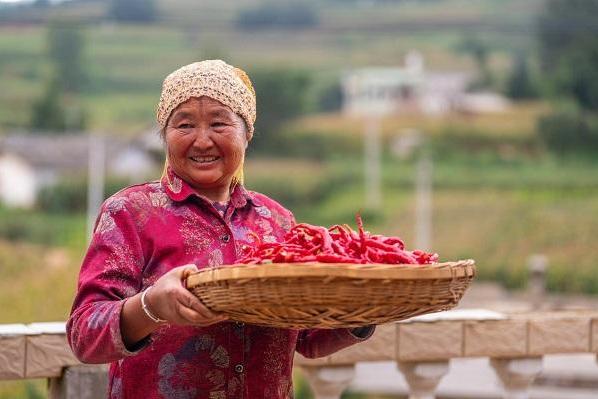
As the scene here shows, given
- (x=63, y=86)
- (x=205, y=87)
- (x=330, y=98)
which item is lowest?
(x=205, y=87)

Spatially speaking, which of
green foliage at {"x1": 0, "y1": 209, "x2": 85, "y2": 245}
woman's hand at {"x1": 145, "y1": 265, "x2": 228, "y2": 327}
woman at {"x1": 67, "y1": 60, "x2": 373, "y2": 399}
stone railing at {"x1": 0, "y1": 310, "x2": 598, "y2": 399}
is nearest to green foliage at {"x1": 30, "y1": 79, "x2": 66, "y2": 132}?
green foliage at {"x1": 0, "y1": 209, "x2": 85, "y2": 245}

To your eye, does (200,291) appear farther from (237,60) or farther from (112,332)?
(237,60)

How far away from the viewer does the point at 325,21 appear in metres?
75.6

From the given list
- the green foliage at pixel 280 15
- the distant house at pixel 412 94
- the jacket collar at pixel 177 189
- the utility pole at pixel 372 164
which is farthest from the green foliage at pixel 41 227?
the jacket collar at pixel 177 189

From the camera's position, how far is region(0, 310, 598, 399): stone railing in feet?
10.2

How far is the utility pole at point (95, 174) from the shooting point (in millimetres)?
51594

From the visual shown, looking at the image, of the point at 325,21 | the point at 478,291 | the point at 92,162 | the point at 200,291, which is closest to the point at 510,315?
the point at 200,291

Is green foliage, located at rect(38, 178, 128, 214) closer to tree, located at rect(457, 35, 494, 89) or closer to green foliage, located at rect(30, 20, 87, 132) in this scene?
green foliage, located at rect(30, 20, 87, 132)

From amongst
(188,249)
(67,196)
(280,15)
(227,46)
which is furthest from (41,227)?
(188,249)

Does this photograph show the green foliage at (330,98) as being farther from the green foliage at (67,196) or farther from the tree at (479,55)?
the green foliage at (67,196)

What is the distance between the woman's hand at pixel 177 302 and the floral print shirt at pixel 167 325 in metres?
0.12

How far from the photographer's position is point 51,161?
55531 millimetres

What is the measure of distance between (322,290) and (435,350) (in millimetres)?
1289

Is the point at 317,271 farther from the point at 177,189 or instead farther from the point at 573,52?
the point at 573,52
